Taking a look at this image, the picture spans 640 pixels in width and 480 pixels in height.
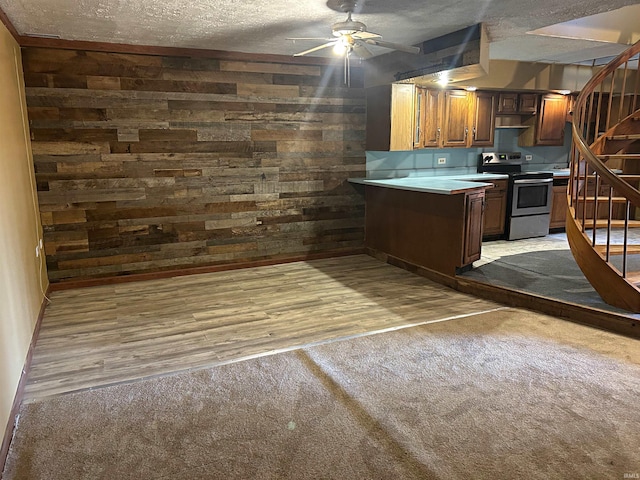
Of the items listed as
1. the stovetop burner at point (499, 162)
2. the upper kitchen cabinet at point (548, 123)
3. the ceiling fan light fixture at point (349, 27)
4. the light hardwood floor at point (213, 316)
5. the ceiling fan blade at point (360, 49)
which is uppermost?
the ceiling fan light fixture at point (349, 27)

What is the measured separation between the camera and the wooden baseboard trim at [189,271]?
485 centimetres

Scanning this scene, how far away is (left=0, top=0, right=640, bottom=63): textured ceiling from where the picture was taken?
11.0ft

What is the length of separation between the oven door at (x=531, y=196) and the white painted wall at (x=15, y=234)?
18.5 ft

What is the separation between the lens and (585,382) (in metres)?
2.82

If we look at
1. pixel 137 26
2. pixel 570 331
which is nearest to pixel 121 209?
pixel 137 26

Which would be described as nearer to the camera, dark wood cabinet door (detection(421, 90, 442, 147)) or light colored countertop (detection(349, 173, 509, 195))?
light colored countertop (detection(349, 173, 509, 195))

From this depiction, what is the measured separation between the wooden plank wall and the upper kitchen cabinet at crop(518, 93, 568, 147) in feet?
9.25

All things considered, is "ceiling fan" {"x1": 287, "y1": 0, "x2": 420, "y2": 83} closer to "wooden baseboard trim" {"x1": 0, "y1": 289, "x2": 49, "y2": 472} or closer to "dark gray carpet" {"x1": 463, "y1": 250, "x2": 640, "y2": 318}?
"dark gray carpet" {"x1": 463, "y1": 250, "x2": 640, "y2": 318}

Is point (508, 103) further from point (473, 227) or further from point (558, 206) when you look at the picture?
point (473, 227)

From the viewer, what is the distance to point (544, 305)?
3969 millimetres

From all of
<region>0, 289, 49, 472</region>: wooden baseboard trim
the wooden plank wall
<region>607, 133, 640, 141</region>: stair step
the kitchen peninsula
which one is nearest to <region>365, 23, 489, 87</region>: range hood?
the wooden plank wall

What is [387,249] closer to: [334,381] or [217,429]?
[334,381]

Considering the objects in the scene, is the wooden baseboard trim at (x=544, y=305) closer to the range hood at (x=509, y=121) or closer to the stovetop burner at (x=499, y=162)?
the stovetop burner at (x=499, y=162)

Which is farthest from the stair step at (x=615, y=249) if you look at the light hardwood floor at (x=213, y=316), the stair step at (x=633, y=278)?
the light hardwood floor at (x=213, y=316)
